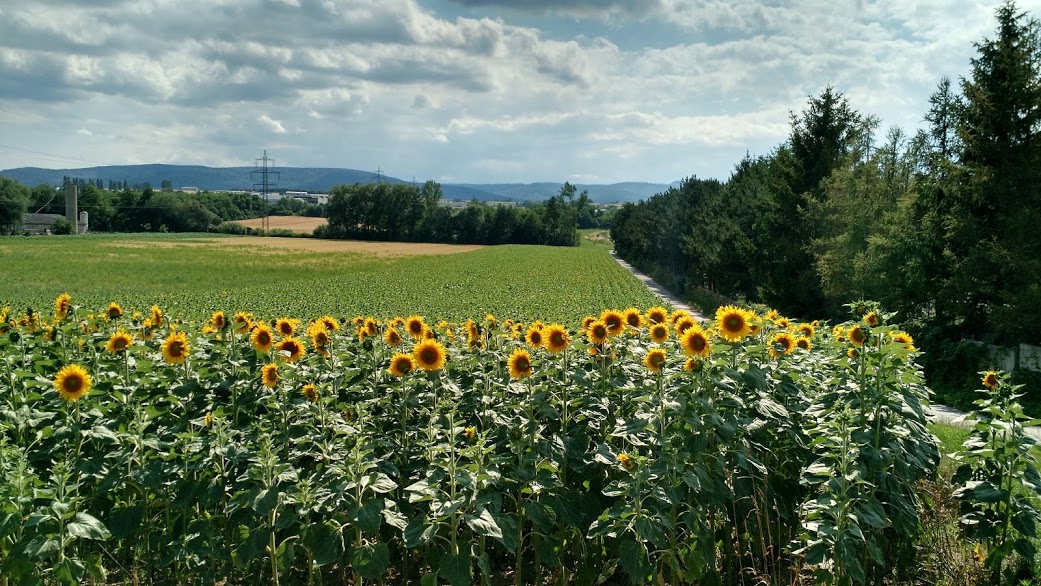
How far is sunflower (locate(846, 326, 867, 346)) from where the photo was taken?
13.8 feet

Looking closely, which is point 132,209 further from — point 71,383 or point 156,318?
point 71,383

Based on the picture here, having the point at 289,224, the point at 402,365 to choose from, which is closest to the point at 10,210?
the point at 289,224

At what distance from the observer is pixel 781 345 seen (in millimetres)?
4812

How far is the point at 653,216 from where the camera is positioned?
5284cm

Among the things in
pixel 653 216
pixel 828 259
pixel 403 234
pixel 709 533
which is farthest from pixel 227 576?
pixel 403 234

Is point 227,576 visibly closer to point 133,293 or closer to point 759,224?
point 759,224

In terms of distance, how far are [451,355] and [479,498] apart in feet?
4.83

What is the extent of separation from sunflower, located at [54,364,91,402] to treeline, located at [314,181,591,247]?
9658cm

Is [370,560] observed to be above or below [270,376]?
below

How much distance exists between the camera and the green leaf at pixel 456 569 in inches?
141

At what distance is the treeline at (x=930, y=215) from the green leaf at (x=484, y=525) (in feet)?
41.0

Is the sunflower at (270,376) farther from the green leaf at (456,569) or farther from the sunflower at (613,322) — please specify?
the sunflower at (613,322)

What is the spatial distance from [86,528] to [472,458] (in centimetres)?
199

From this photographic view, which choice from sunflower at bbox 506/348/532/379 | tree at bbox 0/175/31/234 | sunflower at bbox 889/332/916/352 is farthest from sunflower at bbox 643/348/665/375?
tree at bbox 0/175/31/234
